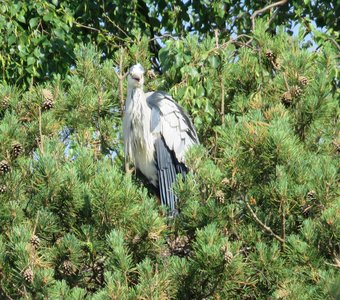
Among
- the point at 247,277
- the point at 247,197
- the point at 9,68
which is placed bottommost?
the point at 247,277

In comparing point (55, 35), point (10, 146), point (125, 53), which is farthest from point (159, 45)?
point (10, 146)

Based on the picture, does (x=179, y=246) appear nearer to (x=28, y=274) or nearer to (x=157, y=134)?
(x=28, y=274)

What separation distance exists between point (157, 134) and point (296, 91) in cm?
196

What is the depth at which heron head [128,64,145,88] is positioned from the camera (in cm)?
596

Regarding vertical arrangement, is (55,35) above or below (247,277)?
above

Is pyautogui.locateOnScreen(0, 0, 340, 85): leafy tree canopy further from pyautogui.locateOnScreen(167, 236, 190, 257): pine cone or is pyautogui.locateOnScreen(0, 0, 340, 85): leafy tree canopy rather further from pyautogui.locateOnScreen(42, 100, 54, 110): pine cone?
pyautogui.locateOnScreen(167, 236, 190, 257): pine cone

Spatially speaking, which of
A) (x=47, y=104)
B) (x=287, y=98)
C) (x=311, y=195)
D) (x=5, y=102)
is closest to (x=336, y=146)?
(x=287, y=98)

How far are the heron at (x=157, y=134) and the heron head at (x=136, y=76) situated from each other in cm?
3

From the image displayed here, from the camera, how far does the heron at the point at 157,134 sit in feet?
21.3

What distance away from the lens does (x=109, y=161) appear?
518 centimetres

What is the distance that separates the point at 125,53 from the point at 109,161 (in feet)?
3.48

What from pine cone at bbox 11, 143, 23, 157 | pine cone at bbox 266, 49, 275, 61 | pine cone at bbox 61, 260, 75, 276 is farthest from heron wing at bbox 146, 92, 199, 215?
pine cone at bbox 61, 260, 75, 276

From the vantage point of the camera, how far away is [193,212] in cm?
447

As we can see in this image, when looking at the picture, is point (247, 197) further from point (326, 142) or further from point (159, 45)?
point (159, 45)
